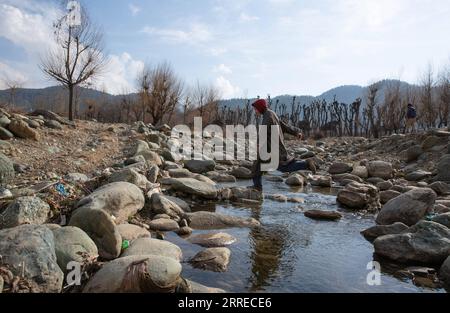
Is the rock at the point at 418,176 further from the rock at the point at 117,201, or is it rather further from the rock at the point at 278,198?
the rock at the point at 117,201

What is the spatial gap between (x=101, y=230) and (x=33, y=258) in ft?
2.96

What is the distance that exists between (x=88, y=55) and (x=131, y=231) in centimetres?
1694

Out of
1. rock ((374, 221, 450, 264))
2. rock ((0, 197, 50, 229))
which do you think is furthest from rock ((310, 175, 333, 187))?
rock ((0, 197, 50, 229))

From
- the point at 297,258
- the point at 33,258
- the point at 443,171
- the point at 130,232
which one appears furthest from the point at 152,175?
the point at 443,171

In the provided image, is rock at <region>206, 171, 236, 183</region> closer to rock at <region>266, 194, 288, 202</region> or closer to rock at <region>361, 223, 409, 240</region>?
rock at <region>266, 194, 288, 202</region>

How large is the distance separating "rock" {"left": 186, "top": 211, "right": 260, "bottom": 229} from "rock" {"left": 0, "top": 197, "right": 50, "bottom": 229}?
188 centimetres

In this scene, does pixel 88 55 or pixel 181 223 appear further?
pixel 88 55

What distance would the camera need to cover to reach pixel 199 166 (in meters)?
10.6

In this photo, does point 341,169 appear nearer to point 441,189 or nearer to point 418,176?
point 418,176

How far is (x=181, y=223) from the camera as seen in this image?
5309 mm

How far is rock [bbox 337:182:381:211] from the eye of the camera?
7.00 m

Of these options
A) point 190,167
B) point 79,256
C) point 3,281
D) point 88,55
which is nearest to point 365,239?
point 79,256

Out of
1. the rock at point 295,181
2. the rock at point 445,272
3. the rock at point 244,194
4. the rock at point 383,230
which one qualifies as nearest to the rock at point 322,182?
the rock at point 295,181
